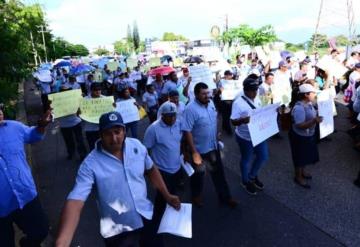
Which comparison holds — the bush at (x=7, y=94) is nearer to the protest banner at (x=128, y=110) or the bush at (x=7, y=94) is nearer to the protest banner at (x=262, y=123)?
the protest banner at (x=128, y=110)

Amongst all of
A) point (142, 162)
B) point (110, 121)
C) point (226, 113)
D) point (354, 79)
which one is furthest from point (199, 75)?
point (110, 121)

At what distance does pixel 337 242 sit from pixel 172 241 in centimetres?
195

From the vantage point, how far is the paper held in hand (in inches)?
124

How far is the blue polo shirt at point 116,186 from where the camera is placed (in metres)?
2.75

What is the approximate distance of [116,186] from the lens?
9.22 ft

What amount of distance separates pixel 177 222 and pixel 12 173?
1.62 m

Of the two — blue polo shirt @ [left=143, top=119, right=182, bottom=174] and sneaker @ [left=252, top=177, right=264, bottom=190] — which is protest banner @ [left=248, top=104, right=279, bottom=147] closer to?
sneaker @ [left=252, top=177, right=264, bottom=190]

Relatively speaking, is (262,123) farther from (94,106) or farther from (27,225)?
(27,225)

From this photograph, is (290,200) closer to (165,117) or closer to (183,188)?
(183,188)

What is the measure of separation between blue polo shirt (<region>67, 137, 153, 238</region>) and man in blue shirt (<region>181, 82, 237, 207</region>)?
6.27 feet

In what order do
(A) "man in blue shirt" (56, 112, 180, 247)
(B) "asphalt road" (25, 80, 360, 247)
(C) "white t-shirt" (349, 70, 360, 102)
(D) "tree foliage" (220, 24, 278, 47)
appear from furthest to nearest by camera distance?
(D) "tree foliage" (220, 24, 278, 47) < (C) "white t-shirt" (349, 70, 360, 102) < (B) "asphalt road" (25, 80, 360, 247) < (A) "man in blue shirt" (56, 112, 180, 247)

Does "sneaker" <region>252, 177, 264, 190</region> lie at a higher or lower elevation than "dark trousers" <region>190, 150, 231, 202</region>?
lower

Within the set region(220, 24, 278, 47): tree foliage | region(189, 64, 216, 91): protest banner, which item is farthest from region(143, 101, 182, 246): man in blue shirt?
region(220, 24, 278, 47): tree foliage

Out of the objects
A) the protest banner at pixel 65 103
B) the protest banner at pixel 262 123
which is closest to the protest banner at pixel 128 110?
the protest banner at pixel 65 103
